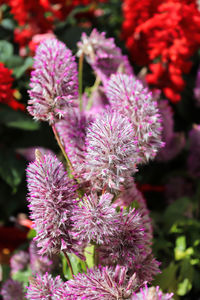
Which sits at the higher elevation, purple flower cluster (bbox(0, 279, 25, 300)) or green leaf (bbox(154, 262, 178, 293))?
purple flower cluster (bbox(0, 279, 25, 300))

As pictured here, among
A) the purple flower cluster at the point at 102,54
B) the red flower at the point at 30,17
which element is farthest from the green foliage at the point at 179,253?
the red flower at the point at 30,17

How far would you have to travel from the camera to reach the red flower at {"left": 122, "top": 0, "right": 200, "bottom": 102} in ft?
2.76

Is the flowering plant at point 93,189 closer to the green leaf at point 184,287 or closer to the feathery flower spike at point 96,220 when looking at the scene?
the feathery flower spike at point 96,220

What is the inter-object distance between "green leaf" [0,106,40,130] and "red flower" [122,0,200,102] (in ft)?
1.07

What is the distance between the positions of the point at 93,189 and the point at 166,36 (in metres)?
0.56

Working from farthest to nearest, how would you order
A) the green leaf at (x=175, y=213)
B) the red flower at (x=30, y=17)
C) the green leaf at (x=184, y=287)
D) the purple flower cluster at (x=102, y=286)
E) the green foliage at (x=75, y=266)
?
the red flower at (x=30, y=17), the green leaf at (x=175, y=213), the green leaf at (x=184, y=287), the green foliage at (x=75, y=266), the purple flower cluster at (x=102, y=286)

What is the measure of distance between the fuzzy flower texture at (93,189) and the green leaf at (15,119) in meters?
0.41

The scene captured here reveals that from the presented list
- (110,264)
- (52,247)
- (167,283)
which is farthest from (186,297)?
(52,247)

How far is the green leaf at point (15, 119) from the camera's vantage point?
34.1 inches

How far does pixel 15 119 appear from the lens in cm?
88

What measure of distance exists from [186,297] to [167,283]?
0.18 metres

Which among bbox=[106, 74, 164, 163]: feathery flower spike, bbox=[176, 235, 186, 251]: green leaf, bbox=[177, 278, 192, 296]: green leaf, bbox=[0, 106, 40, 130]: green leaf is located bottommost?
bbox=[177, 278, 192, 296]: green leaf

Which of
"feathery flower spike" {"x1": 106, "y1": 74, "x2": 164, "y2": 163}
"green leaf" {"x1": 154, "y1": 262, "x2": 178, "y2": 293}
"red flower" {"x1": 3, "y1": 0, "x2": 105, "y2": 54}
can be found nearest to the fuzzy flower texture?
"feathery flower spike" {"x1": 106, "y1": 74, "x2": 164, "y2": 163}

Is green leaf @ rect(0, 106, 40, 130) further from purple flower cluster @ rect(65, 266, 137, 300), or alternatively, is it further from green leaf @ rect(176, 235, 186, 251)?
purple flower cluster @ rect(65, 266, 137, 300)
